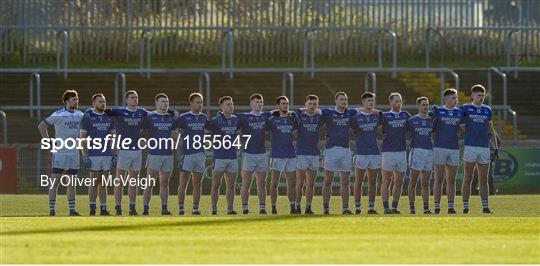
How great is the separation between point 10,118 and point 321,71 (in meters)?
8.18

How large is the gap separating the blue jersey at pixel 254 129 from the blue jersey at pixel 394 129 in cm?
203

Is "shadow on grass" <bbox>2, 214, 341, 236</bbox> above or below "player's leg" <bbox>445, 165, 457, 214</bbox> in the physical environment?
below

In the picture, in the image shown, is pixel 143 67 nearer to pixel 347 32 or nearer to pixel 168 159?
pixel 347 32

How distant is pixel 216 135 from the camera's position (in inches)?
980

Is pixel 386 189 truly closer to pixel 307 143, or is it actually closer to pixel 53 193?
pixel 307 143

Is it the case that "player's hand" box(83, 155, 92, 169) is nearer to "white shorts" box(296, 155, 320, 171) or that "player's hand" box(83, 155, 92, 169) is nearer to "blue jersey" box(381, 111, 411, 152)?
"white shorts" box(296, 155, 320, 171)

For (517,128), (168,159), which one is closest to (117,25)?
(517,128)

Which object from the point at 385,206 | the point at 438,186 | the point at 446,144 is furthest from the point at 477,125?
the point at 385,206

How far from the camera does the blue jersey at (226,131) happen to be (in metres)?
24.7

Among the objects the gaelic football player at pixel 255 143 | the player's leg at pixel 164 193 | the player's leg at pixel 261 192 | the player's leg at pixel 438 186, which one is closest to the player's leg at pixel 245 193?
the gaelic football player at pixel 255 143

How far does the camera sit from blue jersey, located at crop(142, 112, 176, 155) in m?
24.7

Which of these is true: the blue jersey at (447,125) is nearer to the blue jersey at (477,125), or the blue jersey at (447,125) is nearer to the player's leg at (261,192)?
the blue jersey at (477,125)

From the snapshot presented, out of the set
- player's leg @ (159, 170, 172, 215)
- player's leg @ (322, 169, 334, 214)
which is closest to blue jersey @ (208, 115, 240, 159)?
player's leg @ (159, 170, 172, 215)

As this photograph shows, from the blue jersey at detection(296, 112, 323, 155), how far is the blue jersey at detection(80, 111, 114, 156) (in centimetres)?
313
